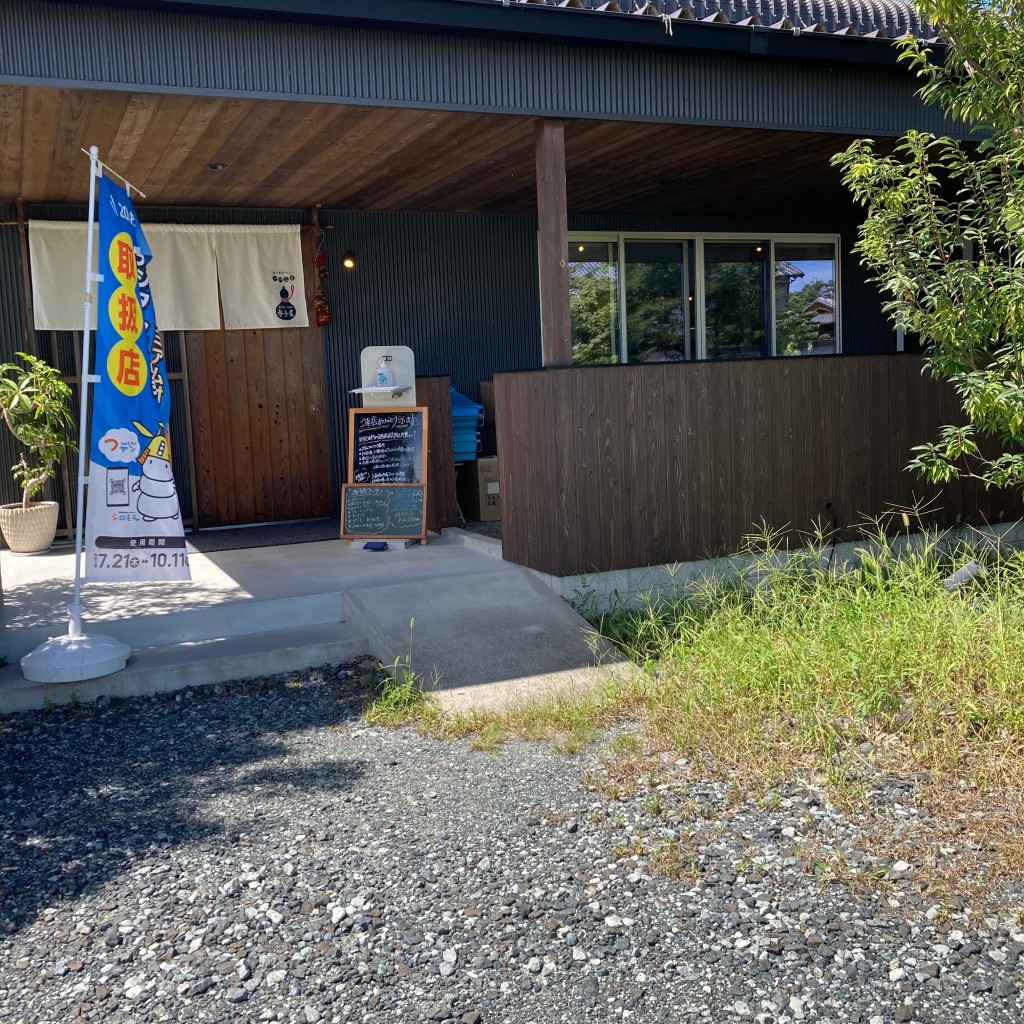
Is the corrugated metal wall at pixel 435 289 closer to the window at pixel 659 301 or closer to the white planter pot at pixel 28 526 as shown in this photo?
the window at pixel 659 301

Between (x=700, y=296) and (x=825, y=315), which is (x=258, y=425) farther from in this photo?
(x=825, y=315)

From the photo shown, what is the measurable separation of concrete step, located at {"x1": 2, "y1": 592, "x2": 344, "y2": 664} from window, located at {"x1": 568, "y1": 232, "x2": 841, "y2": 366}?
4045 millimetres

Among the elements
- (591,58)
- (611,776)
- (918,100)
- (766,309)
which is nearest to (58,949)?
(611,776)

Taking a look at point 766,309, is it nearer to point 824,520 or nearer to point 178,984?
point 824,520

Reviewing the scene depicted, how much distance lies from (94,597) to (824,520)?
4516mm

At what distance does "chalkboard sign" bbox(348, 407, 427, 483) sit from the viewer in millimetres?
7496

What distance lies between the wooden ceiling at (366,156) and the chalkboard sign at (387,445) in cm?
167

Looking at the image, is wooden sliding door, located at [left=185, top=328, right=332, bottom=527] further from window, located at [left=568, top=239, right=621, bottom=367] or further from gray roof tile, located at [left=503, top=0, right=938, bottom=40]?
gray roof tile, located at [left=503, top=0, right=938, bottom=40]

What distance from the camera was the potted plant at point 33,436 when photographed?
7102mm

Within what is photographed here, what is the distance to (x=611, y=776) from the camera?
147 inches

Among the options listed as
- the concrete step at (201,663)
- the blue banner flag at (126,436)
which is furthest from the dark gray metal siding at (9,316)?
the blue banner flag at (126,436)

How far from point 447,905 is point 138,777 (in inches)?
64.5

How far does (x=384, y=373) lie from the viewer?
24.8 ft

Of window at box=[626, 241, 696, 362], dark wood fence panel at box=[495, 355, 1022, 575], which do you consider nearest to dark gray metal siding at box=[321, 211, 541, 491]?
window at box=[626, 241, 696, 362]
